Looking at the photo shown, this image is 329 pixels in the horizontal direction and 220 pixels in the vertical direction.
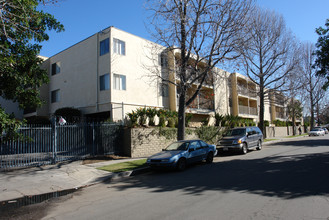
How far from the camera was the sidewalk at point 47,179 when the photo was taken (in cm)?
763

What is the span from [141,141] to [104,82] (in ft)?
18.8

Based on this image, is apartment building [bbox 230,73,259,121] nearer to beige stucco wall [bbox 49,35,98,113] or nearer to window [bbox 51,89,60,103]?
beige stucco wall [bbox 49,35,98,113]

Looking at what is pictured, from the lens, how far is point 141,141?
1568cm

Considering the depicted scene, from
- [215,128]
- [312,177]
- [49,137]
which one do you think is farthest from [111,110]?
[312,177]

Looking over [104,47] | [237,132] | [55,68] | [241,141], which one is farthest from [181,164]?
[55,68]

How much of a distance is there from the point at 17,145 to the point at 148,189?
25.6 feet

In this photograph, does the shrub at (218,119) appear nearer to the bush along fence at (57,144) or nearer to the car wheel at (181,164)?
the bush along fence at (57,144)

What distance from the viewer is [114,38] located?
59.6 feet

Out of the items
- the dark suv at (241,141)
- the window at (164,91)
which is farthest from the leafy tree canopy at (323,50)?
the window at (164,91)

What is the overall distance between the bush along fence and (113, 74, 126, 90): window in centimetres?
367

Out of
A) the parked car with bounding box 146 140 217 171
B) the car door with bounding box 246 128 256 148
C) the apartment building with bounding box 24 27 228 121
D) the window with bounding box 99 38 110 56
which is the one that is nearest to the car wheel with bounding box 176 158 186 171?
the parked car with bounding box 146 140 217 171

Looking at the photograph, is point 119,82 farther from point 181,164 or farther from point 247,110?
point 247,110

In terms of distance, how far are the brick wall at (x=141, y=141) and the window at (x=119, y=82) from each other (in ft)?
13.6

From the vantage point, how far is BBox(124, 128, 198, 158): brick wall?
15.2 m
